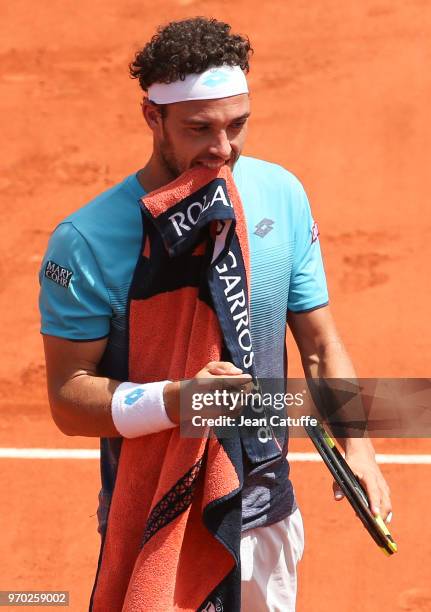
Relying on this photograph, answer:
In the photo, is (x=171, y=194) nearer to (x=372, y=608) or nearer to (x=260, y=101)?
(x=372, y=608)

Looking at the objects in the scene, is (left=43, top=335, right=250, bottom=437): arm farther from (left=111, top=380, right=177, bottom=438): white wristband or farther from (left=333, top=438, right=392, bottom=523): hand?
(left=333, top=438, right=392, bottom=523): hand

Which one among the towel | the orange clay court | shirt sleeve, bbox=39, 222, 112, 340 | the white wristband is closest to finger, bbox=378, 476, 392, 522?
the towel

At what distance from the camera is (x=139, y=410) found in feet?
12.1

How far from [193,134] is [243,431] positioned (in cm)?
96

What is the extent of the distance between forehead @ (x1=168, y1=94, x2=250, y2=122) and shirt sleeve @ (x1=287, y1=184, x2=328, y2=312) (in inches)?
20.9

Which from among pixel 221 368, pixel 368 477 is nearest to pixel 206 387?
pixel 221 368

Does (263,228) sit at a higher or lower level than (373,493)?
higher

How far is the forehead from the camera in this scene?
3.75 m

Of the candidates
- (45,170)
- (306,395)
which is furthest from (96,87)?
(306,395)

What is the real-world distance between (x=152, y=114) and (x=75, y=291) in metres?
0.63

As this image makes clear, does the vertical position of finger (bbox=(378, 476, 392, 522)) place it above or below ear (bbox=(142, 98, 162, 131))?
below

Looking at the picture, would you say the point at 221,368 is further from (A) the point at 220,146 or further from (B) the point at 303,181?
(B) the point at 303,181

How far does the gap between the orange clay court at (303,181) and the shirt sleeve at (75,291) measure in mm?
2940

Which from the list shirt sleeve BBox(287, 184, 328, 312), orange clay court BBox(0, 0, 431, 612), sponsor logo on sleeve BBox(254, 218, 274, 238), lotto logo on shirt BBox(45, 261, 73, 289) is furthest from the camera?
orange clay court BBox(0, 0, 431, 612)
